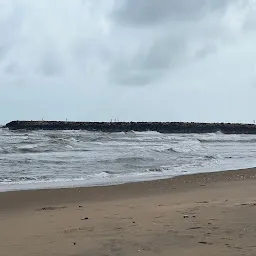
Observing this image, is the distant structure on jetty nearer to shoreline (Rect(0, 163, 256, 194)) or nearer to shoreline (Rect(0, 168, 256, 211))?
shoreline (Rect(0, 163, 256, 194))

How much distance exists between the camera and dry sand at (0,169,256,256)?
180 inches

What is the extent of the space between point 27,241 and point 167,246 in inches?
64.5

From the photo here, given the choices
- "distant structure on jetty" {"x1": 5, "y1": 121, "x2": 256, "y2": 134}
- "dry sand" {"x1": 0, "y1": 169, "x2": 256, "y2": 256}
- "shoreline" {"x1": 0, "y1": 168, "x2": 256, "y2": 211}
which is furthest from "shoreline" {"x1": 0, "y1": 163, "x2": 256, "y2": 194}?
"distant structure on jetty" {"x1": 5, "y1": 121, "x2": 256, "y2": 134}

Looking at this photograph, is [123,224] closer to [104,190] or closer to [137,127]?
[104,190]

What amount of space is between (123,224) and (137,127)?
62.9 meters

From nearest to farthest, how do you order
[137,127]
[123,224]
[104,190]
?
[123,224] → [104,190] → [137,127]

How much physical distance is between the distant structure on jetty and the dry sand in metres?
56.5

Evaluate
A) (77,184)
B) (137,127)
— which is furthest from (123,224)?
(137,127)

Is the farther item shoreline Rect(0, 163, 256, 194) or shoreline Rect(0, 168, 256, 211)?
shoreline Rect(0, 163, 256, 194)

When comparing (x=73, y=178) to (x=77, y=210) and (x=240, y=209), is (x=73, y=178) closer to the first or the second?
(x=77, y=210)

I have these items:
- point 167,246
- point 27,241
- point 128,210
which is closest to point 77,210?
point 128,210

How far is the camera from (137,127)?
68.6 metres

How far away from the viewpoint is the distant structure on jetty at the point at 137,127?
67.7 meters

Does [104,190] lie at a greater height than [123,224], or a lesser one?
lesser
